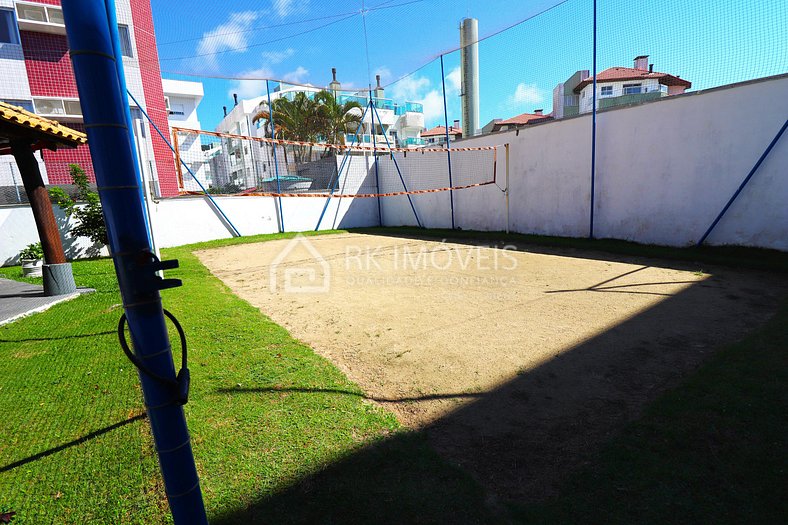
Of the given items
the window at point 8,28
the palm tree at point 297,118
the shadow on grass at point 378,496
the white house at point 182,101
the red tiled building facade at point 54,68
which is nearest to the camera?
the shadow on grass at point 378,496

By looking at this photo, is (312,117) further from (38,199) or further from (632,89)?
(38,199)

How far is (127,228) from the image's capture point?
1122 mm

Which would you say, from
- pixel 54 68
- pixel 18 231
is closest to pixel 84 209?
pixel 18 231

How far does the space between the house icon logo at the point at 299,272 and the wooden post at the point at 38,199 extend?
3142 mm

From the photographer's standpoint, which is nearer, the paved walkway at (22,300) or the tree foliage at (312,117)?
the paved walkway at (22,300)

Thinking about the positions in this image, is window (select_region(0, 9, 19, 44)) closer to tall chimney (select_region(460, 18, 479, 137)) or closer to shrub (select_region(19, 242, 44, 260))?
shrub (select_region(19, 242, 44, 260))

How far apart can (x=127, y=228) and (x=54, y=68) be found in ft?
68.9

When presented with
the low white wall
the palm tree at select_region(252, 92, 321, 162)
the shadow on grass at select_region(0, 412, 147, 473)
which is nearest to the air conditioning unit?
the palm tree at select_region(252, 92, 321, 162)

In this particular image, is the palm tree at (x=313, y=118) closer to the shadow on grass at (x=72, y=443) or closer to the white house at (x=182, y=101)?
the white house at (x=182, y=101)

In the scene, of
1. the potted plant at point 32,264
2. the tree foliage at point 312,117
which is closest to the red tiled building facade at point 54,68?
the potted plant at point 32,264

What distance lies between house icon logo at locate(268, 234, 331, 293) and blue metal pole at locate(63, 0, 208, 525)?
467 centimetres

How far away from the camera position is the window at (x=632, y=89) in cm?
911

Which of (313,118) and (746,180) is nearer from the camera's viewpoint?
(746,180)

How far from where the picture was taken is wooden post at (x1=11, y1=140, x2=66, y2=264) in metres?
5.44
